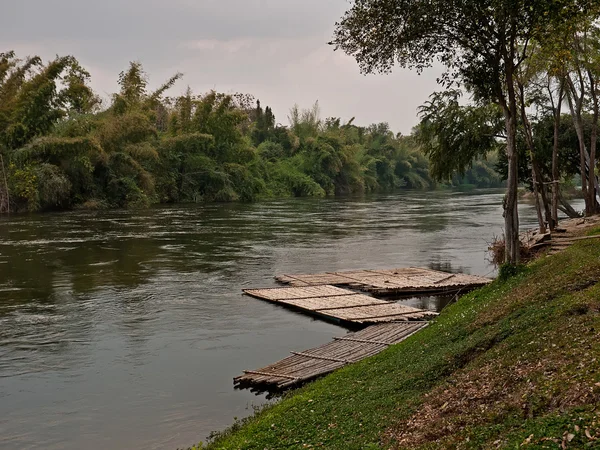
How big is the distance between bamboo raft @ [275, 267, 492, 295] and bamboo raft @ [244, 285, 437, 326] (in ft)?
2.70

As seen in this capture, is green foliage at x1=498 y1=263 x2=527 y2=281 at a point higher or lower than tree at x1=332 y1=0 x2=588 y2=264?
lower

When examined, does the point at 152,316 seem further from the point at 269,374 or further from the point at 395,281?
the point at 395,281

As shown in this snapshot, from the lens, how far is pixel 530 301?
29.1 feet

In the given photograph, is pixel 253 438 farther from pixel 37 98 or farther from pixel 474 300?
pixel 37 98

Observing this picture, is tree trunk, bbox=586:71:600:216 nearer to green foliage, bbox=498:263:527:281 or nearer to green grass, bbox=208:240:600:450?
green foliage, bbox=498:263:527:281

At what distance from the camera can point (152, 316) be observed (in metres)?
15.0

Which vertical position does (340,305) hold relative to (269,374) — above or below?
above

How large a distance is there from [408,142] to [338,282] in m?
90.9

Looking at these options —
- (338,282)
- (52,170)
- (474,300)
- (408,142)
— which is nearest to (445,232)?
(338,282)

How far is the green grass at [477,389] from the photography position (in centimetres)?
518

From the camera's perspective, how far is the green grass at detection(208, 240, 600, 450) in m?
5.18

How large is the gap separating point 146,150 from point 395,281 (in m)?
36.6

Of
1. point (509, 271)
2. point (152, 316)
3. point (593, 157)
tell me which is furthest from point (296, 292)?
point (593, 157)

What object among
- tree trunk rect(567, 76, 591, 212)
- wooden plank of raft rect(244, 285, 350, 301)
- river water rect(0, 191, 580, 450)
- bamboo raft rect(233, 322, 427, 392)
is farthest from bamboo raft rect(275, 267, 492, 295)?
tree trunk rect(567, 76, 591, 212)
